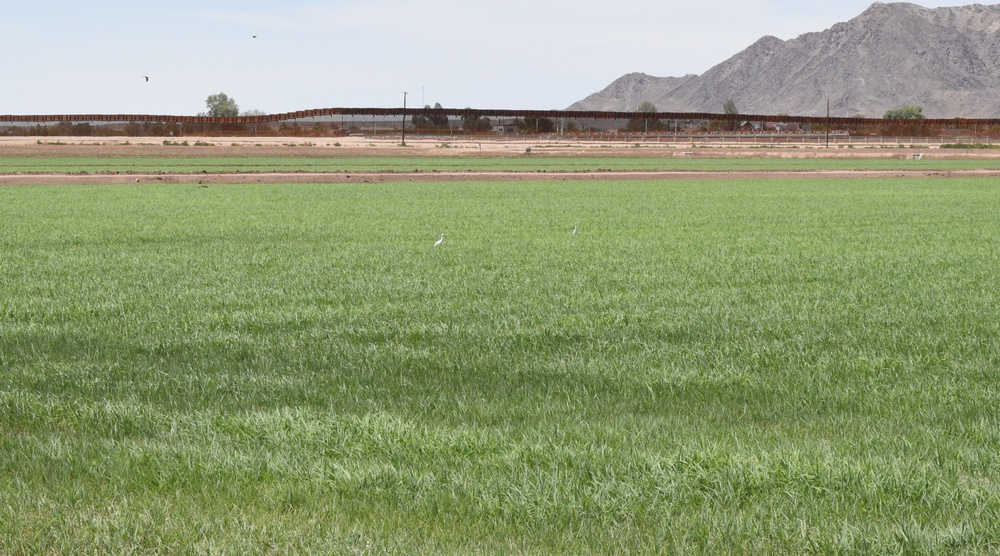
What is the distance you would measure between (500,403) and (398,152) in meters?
76.4

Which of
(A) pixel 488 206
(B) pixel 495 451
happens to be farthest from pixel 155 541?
(A) pixel 488 206

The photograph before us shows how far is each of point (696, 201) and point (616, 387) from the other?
2456 cm

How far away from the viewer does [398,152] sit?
81.9m

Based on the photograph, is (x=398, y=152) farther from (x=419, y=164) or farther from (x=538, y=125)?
(x=538, y=125)

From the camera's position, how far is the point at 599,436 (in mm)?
5977

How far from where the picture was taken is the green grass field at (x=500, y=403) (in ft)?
15.3

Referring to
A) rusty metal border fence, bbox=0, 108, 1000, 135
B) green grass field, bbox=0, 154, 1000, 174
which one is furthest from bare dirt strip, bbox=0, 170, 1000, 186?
rusty metal border fence, bbox=0, 108, 1000, 135

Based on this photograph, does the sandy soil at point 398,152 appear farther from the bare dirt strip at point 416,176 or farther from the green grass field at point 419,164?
the green grass field at point 419,164

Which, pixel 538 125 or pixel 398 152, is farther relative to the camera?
pixel 538 125

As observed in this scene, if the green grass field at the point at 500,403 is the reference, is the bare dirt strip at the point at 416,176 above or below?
above

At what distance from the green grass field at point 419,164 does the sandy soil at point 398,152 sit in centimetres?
309

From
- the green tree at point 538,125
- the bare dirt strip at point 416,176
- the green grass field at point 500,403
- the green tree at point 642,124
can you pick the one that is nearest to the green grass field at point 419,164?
the bare dirt strip at point 416,176

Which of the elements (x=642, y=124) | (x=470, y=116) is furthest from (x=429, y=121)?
(x=642, y=124)

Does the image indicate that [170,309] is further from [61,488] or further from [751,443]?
[751,443]
